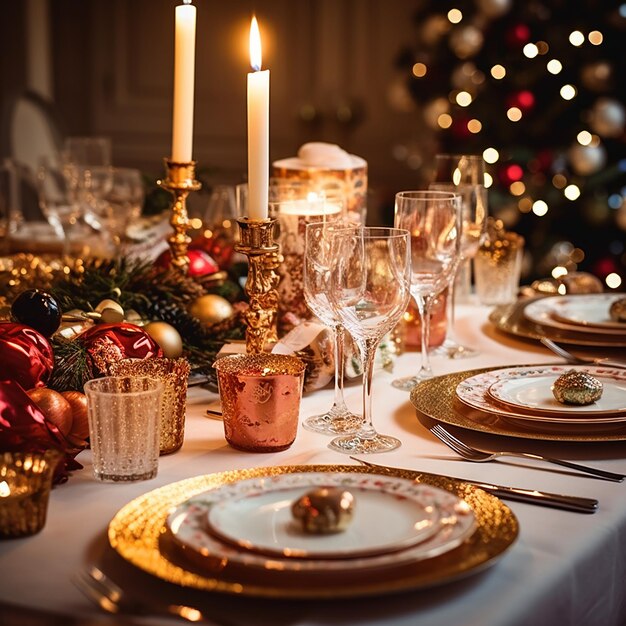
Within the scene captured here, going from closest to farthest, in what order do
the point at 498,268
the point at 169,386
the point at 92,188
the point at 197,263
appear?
the point at 169,386
the point at 197,263
the point at 498,268
the point at 92,188

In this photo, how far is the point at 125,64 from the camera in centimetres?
578

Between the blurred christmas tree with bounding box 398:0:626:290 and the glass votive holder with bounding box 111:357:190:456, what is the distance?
2976 mm

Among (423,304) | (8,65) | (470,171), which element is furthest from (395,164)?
(423,304)

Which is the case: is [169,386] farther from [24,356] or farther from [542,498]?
[542,498]

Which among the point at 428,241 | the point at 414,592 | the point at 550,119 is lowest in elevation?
the point at 414,592

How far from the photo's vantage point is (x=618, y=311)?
160 centimetres

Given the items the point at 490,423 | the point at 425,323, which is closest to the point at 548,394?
the point at 490,423

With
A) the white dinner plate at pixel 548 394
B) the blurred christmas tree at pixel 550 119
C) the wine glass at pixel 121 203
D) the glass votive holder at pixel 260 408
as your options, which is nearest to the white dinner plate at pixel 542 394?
the white dinner plate at pixel 548 394

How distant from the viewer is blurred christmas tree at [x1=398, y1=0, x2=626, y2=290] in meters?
3.97

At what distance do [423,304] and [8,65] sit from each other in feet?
16.3

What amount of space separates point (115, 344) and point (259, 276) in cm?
20

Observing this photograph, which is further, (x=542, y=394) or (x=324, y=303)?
(x=542, y=394)

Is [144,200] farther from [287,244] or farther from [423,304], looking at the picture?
[423,304]

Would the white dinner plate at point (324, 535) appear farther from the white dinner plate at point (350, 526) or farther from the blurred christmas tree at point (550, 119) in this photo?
the blurred christmas tree at point (550, 119)
